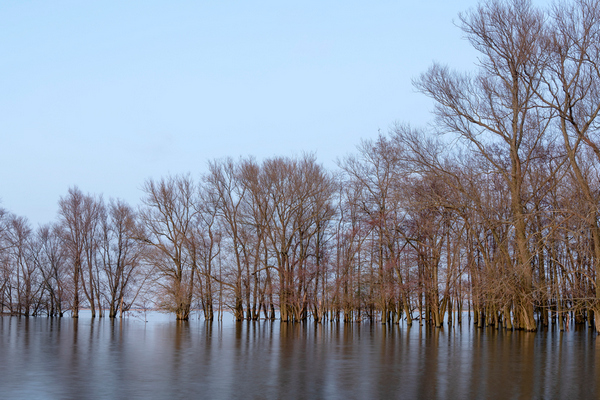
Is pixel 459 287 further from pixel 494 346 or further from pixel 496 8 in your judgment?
pixel 496 8

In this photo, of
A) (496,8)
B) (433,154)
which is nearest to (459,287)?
(433,154)

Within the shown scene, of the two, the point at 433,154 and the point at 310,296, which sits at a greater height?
the point at 433,154

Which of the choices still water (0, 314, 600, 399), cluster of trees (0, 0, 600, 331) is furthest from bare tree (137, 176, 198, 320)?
still water (0, 314, 600, 399)

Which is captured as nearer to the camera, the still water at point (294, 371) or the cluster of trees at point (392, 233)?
the still water at point (294, 371)

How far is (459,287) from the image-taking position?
33500mm

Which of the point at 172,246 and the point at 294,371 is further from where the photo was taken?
the point at 172,246

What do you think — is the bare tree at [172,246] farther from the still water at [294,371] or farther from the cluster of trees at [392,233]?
the still water at [294,371]

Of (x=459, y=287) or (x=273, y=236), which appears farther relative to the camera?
(x=273, y=236)

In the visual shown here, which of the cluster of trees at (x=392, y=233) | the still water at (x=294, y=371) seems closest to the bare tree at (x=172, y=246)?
the cluster of trees at (x=392, y=233)

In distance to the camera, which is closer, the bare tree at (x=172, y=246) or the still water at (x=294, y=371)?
the still water at (x=294, y=371)

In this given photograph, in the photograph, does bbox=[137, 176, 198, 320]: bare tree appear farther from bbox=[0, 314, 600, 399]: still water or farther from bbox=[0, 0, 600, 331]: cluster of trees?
bbox=[0, 314, 600, 399]: still water

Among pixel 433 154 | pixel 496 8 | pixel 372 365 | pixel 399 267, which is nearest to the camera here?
pixel 372 365

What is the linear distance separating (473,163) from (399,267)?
843cm

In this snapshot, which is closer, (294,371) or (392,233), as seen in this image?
(294,371)
